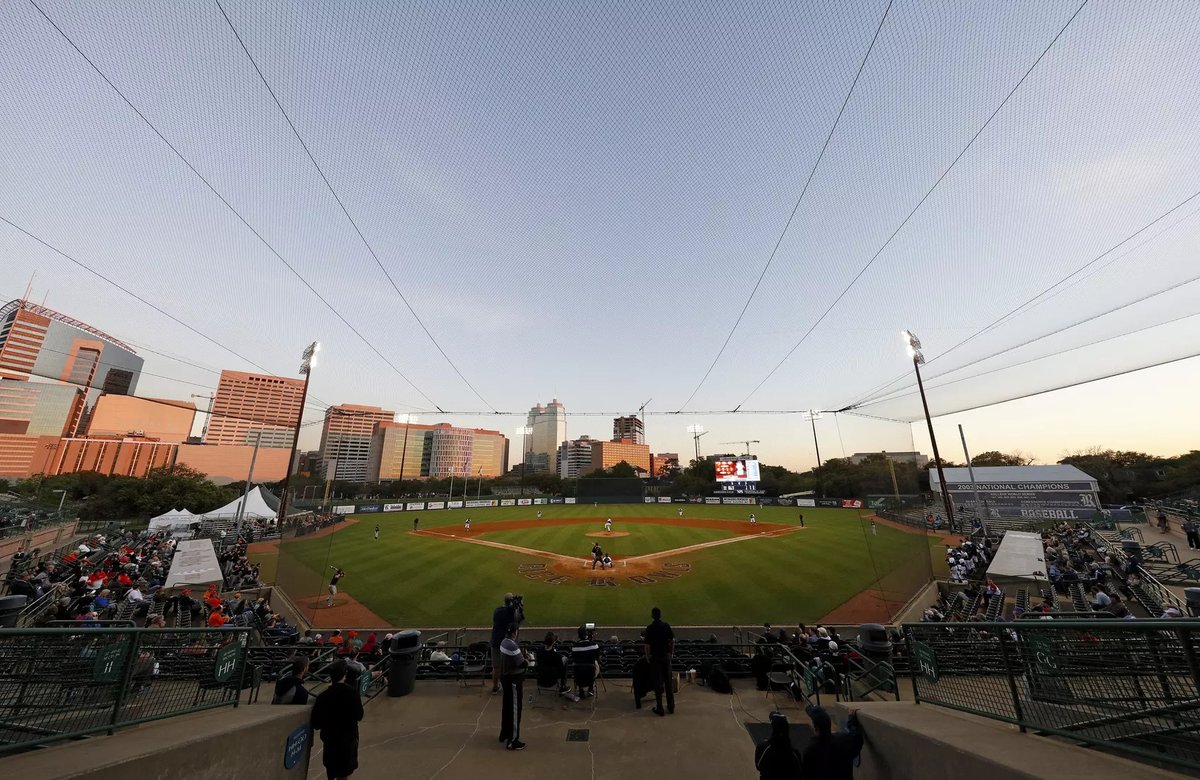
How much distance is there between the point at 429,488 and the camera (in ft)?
294

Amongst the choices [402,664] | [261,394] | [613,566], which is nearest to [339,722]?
[402,664]

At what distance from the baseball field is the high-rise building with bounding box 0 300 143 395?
12.7 m

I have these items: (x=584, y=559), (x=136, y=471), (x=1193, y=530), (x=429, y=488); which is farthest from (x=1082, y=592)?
(x=136, y=471)

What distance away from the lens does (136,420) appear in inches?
3442

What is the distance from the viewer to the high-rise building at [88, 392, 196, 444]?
8269cm

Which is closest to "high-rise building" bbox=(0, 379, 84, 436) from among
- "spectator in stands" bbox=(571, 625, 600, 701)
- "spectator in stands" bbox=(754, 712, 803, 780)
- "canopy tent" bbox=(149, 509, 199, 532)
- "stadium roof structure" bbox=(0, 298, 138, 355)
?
"canopy tent" bbox=(149, 509, 199, 532)

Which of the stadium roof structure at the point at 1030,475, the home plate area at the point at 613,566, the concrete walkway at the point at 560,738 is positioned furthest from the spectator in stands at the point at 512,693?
the stadium roof structure at the point at 1030,475

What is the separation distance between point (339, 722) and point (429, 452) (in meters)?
115

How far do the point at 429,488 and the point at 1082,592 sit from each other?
92.8m

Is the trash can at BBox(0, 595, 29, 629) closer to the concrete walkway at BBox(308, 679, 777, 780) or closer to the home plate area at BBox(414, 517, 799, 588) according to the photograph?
the concrete walkway at BBox(308, 679, 777, 780)

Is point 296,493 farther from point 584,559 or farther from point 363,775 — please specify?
point 363,775

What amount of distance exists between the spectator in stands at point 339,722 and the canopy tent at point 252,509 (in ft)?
141

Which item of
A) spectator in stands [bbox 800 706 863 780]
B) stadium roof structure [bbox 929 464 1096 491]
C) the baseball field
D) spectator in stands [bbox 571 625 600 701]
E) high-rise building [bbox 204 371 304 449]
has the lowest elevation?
the baseball field

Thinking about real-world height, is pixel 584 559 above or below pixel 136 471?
below
